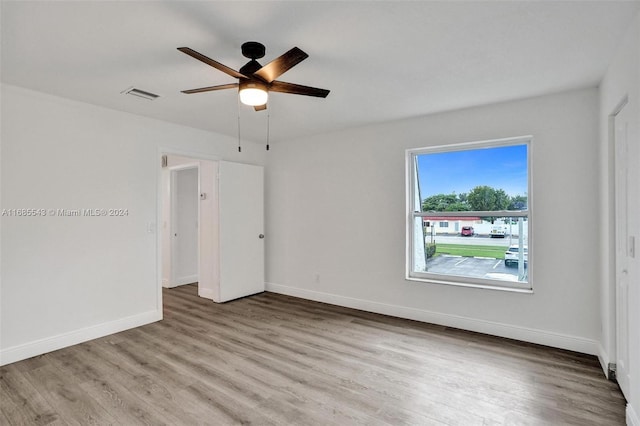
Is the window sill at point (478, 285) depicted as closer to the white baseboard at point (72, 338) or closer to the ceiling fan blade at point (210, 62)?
the ceiling fan blade at point (210, 62)

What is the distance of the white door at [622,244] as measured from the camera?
227 centimetres

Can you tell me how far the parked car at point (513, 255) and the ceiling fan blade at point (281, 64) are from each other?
9.90 feet

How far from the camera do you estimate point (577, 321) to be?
3117mm

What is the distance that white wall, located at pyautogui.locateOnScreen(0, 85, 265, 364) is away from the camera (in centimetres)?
297

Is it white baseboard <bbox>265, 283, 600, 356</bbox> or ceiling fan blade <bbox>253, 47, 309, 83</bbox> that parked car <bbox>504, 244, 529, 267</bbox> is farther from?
ceiling fan blade <bbox>253, 47, 309, 83</bbox>

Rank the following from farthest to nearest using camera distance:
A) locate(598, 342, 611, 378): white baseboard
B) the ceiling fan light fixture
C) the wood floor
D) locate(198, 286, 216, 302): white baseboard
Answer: locate(198, 286, 216, 302): white baseboard, locate(598, 342, 611, 378): white baseboard, the ceiling fan light fixture, the wood floor

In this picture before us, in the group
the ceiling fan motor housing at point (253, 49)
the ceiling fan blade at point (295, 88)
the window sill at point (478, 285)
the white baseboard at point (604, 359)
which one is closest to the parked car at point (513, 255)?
the window sill at point (478, 285)

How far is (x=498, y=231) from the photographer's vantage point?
3627 mm

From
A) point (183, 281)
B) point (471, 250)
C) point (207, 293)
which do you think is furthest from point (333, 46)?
point (183, 281)

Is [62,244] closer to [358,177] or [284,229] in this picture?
[284,229]

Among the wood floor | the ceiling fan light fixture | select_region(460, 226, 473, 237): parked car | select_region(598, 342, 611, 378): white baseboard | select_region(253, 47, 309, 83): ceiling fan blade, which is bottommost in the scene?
the wood floor

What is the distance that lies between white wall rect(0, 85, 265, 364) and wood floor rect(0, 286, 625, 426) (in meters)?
0.28

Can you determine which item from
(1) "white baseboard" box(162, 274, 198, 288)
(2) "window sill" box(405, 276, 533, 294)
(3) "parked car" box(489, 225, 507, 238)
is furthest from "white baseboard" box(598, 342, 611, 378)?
(1) "white baseboard" box(162, 274, 198, 288)

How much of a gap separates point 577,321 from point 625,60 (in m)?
2.32
